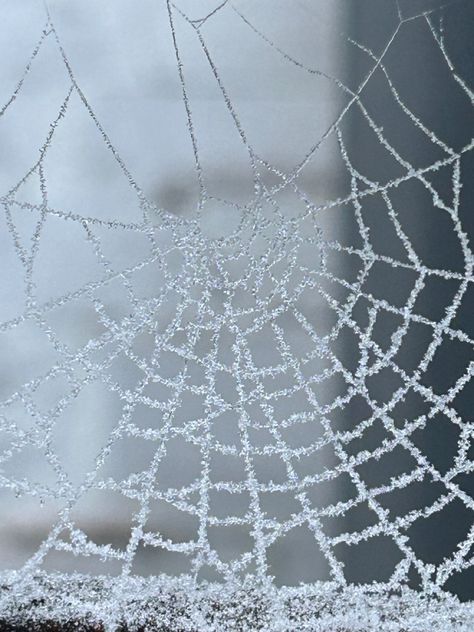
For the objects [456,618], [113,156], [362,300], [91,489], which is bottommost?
[456,618]

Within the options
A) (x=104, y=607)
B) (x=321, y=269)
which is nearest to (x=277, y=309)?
(x=321, y=269)

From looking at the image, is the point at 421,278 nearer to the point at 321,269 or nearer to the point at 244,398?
the point at 321,269

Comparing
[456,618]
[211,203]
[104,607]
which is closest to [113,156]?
[211,203]

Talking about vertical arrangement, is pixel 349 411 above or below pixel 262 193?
below

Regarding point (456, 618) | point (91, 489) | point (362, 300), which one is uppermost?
point (362, 300)

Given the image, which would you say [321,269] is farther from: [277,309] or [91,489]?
[91,489]

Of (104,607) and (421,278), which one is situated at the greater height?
(421,278)
